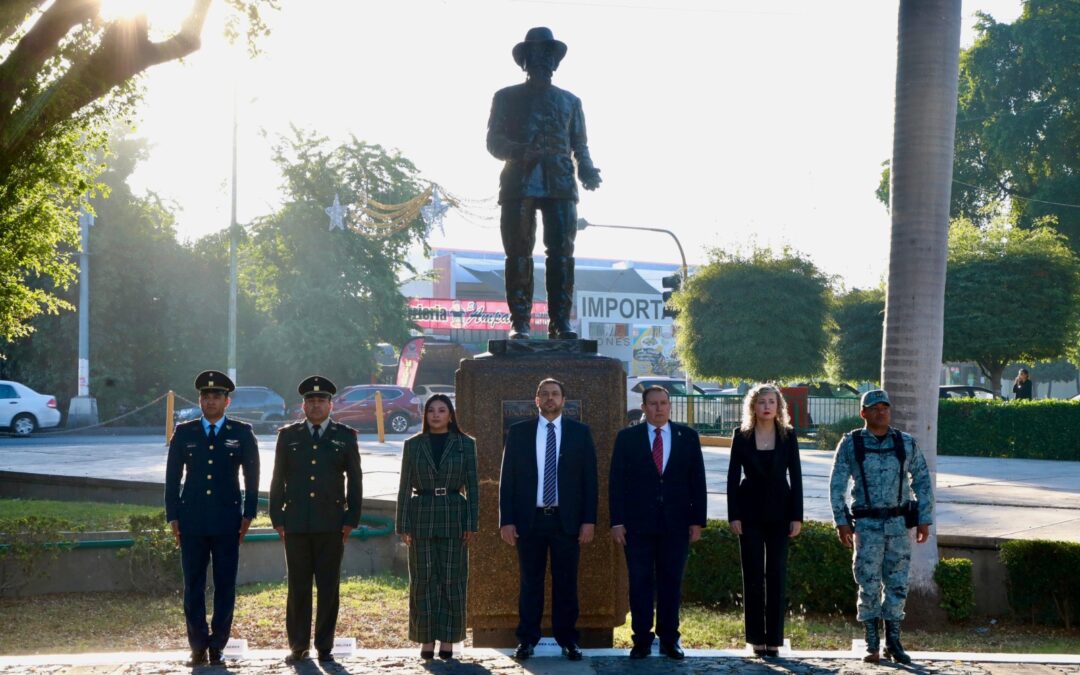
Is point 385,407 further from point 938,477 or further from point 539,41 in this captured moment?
point 539,41

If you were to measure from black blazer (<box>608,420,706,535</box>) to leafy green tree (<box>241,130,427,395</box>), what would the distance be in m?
33.6

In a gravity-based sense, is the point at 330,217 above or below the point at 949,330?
above

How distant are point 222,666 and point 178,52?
568cm

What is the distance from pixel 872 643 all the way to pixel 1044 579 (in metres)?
3.04

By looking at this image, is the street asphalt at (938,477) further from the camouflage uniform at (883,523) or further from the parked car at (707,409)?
the parked car at (707,409)

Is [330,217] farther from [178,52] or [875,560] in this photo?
[875,560]

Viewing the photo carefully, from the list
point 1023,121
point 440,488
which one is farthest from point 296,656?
point 1023,121

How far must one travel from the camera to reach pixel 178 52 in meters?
10.4

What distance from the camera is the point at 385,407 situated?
34.2 meters

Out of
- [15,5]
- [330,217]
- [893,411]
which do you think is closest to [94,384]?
[330,217]

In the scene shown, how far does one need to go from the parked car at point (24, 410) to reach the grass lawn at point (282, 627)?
23.7 metres

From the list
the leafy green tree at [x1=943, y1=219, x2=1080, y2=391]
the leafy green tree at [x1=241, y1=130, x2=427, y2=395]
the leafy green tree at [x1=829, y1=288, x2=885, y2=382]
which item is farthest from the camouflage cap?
the leafy green tree at [x1=241, y1=130, x2=427, y2=395]

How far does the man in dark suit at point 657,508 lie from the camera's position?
714cm

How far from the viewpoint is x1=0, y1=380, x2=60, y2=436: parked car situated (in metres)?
32.5
